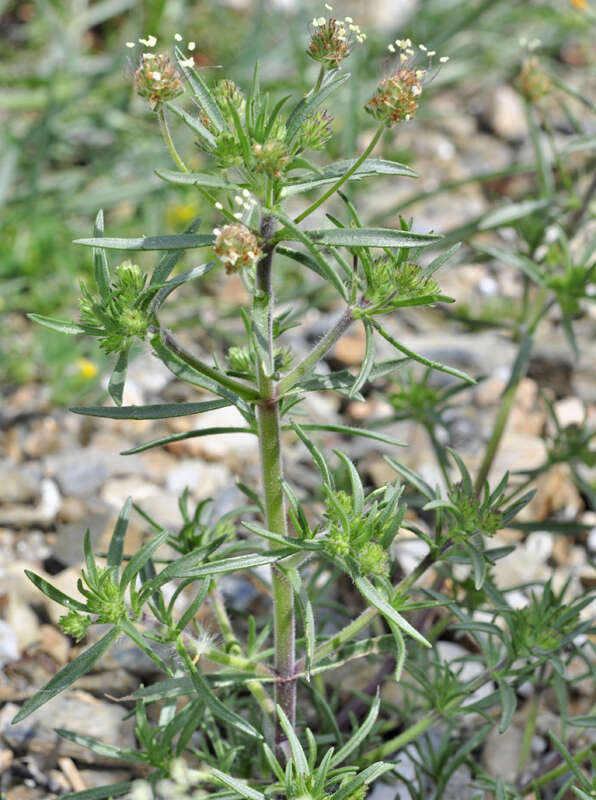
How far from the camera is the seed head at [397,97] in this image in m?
1.32

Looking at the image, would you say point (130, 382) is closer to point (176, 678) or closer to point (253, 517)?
point (253, 517)

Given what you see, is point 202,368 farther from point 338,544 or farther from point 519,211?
point 519,211

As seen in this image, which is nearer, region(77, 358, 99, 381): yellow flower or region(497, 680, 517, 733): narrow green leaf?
region(497, 680, 517, 733): narrow green leaf

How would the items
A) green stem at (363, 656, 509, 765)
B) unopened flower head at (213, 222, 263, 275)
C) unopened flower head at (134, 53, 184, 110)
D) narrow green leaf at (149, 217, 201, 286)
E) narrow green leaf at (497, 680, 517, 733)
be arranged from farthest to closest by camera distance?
green stem at (363, 656, 509, 765)
narrow green leaf at (497, 680, 517, 733)
narrow green leaf at (149, 217, 201, 286)
unopened flower head at (134, 53, 184, 110)
unopened flower head at (213, 222, 263, 275)

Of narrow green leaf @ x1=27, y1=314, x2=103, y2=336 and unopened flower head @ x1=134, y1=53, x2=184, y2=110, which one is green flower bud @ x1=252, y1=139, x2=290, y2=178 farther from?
narrow green leaf @ x1=27, y1=314, x2=103, y2=336

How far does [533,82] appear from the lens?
7.86 feet

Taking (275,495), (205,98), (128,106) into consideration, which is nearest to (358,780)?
(275,495)

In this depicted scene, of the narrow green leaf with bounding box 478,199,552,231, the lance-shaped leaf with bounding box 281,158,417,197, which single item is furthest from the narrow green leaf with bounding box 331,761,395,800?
the narrow green leaf with bounding box 478,199,552,231

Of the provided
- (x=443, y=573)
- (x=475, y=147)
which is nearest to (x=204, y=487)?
(x=443, y=573)

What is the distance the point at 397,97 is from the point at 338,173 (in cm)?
14

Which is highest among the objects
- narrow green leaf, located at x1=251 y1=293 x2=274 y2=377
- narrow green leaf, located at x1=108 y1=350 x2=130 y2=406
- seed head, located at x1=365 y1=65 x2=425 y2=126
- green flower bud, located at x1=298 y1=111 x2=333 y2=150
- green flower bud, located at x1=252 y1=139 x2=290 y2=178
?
seed head, located at x1=365 y1=65 x2=425 y2=126

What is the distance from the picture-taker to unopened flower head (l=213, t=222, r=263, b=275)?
1220 mm

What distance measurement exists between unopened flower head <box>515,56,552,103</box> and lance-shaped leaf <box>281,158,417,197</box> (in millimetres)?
1167

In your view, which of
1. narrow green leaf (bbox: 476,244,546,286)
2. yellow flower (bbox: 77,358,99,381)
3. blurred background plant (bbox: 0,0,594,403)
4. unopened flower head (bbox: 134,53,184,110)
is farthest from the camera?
blurred background plant (bbox: 0,0,594,403)
